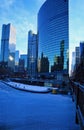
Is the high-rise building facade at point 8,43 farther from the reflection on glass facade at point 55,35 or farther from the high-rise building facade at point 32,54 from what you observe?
the reflection on glass facade at point 55,35

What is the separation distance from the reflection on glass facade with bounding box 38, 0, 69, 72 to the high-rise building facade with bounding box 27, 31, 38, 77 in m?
22.3

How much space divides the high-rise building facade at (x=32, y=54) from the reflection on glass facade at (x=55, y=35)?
2231cm

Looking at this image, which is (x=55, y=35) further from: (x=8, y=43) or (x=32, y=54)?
(x=8, y=43)

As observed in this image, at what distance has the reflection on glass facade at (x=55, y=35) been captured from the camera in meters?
98.2

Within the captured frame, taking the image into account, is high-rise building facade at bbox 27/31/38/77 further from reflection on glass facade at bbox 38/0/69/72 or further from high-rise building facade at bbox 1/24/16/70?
reflection on glass facade at bbox 38/0/69/72

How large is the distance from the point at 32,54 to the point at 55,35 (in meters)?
52.9

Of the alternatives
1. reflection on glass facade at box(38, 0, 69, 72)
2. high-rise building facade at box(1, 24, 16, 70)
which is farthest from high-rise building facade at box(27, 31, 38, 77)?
reflection on glass facade at box(38, 0, 69, 72)

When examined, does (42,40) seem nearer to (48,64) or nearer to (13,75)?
(48,64)

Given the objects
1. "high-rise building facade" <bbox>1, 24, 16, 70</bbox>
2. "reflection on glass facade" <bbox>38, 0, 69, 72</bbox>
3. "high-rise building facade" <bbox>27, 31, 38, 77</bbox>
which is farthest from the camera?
"high-rise building facade" <bbox>1, 24, 16, 70</bbox>

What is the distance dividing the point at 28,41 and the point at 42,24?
170 ft

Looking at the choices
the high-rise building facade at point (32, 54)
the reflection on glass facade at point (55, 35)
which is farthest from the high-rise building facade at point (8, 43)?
the reflection on glass facade at point (55, 35)

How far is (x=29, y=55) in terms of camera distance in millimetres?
156500

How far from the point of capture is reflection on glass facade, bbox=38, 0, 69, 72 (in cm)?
9825

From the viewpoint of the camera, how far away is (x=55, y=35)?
4067 inches
